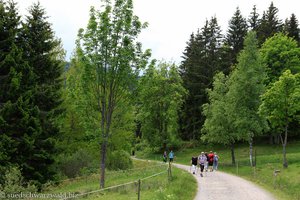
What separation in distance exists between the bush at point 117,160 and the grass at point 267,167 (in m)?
10.4

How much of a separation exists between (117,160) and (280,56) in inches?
1059

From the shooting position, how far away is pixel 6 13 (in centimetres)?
2356

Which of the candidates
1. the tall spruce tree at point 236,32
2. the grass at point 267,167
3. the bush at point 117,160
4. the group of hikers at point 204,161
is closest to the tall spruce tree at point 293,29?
the tall spruce tree at point 236,32

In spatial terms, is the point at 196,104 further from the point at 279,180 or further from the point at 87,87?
the point at 87,87

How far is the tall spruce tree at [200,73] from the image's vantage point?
185ft

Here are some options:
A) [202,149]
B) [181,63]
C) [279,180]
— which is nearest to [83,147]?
[279,180]

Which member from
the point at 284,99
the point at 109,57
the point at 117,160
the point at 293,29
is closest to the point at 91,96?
the point at 109,57

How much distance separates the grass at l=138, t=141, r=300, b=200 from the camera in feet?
65.5

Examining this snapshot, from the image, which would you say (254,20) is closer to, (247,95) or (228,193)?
(247,95)

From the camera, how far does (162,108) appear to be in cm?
5259

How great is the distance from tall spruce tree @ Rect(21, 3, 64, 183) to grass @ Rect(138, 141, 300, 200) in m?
15.1

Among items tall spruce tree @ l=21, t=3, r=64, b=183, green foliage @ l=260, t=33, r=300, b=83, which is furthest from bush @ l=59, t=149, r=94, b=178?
green foliage @ l=260, t=33, r=300, b=83

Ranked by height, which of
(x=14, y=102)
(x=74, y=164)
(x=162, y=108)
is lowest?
(x=74, y=164)

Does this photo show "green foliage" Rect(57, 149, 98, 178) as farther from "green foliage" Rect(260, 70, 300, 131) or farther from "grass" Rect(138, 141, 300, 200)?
"green foliage" Rect(260, 70, 300, 131)
